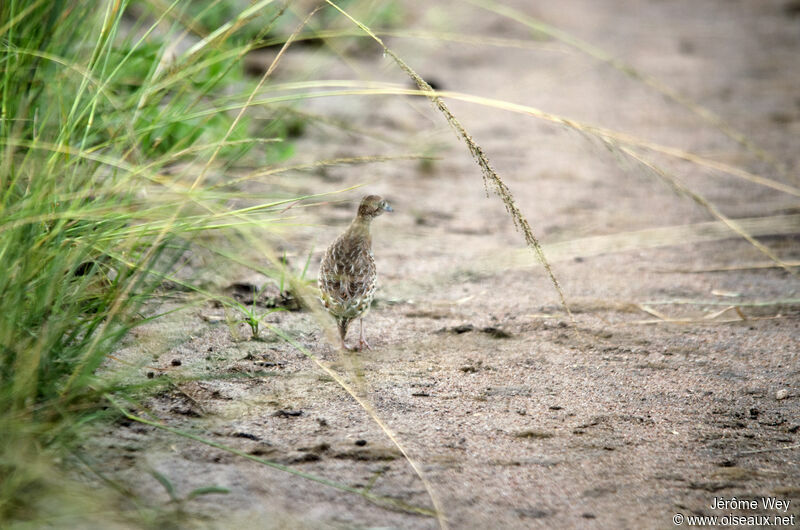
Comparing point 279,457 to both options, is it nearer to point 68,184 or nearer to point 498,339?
point 68,184

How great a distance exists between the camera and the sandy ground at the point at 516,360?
2.26 metres

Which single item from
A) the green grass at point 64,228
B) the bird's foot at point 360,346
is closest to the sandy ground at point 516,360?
the bird's foot at point 360,346

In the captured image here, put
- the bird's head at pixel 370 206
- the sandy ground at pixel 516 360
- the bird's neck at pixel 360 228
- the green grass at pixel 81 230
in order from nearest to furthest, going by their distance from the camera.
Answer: the green grass at pixel 81 230
the sandy ground at pixel 516 360
the bird's neck at pixel 360 228
the bird's head at pixel 370 206

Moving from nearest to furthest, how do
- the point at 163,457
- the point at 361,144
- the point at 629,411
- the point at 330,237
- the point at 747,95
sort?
the point at 163,457
the point at 629,411
the point at 330,237
the point at 361,144
the point at 747,95

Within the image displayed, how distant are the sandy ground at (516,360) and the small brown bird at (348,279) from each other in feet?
0.44

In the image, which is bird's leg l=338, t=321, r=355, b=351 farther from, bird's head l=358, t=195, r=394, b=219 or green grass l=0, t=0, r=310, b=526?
bird's head l=358, t=195, r=394, b=219

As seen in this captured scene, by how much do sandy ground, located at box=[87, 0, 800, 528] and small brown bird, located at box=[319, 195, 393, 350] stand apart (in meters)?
0.13

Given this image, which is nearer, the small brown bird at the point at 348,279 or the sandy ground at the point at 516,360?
the sandy ground at the point at 516,360

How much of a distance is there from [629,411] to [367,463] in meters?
1.01

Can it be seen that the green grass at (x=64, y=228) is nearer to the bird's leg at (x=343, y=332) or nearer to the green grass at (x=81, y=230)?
the green grass at (x=81, y=230)

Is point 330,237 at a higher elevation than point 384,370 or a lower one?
higher

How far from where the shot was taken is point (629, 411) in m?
2.81

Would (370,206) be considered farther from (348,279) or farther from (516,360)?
(516,360)

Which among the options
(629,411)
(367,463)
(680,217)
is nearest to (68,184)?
(367,463)
